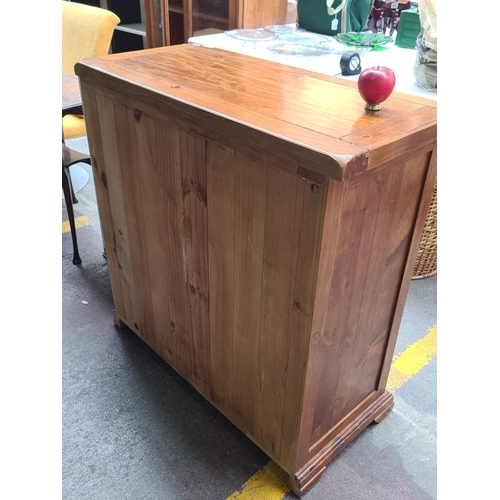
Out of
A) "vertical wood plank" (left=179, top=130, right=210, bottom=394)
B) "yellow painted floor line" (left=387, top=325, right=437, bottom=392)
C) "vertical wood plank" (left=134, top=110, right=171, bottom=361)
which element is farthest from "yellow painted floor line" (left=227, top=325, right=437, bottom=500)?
"vertical wood plank" (left=134, top=110, right=171, bottom=361)

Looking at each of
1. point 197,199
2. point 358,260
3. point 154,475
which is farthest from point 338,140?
point 154,475

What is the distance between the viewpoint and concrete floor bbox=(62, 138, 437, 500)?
128cm

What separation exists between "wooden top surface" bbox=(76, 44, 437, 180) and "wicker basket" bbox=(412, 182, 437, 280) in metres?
0.91

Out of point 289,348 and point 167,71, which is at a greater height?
point 167,71

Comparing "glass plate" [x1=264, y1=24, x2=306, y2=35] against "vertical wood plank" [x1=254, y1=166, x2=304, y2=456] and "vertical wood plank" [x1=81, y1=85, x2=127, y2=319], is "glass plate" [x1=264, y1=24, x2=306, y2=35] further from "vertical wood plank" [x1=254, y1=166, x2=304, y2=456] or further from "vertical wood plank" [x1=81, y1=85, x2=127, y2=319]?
"vertical wood plank" [x1=254, y1=166, x2=304, y2=456]

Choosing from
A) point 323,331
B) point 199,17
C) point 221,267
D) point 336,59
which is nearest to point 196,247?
point 221,267

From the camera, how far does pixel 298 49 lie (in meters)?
2.33

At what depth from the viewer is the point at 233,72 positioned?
49.1 inches

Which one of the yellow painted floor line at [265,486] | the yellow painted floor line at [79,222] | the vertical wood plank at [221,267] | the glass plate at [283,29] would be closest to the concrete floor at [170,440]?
the yellow painted floor line at [265,486]

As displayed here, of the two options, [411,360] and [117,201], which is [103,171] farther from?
[411,360]

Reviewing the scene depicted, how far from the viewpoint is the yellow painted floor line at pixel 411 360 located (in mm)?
1640

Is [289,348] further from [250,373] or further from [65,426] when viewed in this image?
[65,426]

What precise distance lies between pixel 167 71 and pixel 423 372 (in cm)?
131

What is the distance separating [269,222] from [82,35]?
2023 millimetres
